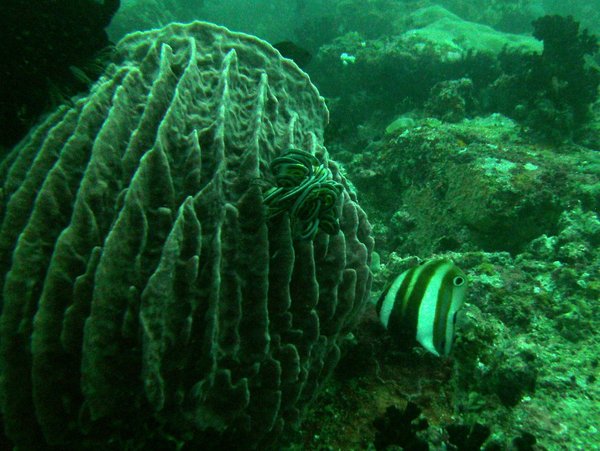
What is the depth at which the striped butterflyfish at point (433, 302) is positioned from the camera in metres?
2.43

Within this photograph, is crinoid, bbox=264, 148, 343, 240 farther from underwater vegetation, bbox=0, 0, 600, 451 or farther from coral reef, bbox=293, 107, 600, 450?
coral reef, bbox=293, 107, 600, 450

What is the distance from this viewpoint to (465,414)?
2.79 m

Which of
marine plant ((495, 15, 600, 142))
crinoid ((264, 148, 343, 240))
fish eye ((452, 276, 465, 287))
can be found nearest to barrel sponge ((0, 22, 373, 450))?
crinoid ((264, 148, 343, 240))

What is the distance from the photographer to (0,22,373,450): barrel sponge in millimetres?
2000

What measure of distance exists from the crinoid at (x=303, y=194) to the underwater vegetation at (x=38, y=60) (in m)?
1.83

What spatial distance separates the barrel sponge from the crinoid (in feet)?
0.38

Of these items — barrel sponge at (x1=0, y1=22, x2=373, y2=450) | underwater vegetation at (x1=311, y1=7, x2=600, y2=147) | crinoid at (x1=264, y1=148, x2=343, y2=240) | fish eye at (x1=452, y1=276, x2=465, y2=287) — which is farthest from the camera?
underwater vegetation at (x1=311, y1=7, x2=600, y2=147)

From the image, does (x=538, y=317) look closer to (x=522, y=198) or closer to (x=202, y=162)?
(x=522, y=198)

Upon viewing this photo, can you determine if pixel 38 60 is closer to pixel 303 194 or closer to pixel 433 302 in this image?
pixel 303 194

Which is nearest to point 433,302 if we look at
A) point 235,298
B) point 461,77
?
point 235,298

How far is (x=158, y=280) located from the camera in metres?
1.98

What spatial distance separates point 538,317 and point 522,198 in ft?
5.85

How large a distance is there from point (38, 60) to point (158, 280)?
221 centimetres

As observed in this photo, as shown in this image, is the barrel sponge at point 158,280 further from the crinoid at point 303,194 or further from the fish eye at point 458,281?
the fish eye at point 458,281
